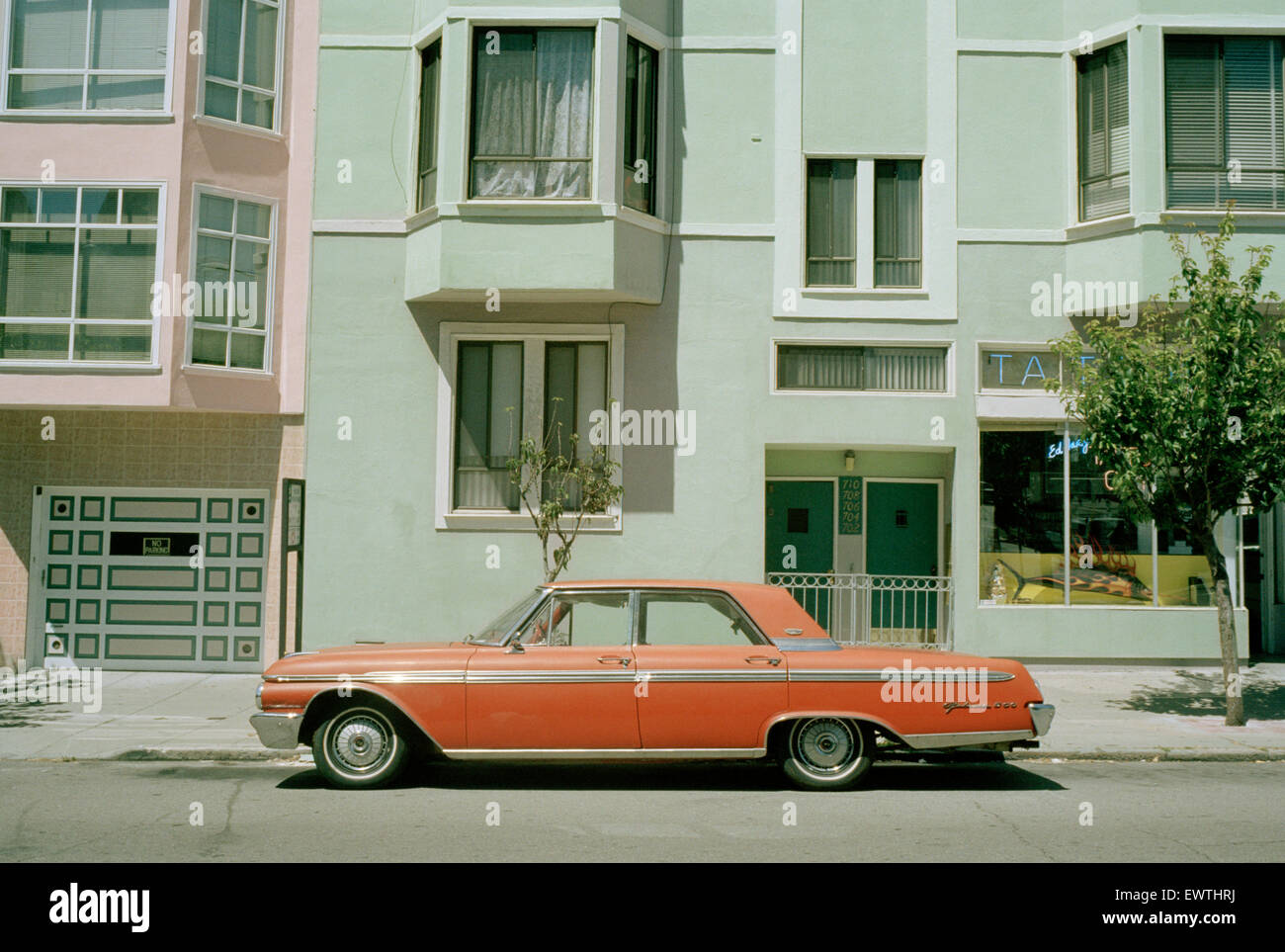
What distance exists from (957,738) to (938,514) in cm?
749

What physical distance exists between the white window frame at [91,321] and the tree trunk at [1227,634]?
1192cm

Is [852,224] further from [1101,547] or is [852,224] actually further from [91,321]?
[91,321]

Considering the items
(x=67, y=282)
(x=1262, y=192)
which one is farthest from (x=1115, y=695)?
(x=67, y=282)

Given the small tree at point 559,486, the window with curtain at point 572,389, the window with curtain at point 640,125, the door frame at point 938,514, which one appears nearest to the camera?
the small tree at point 559,486

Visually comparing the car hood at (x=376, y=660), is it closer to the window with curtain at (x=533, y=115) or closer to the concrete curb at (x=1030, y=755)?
the concrete curb at (x=1030, y=755)

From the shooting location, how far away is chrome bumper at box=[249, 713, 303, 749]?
7.84m

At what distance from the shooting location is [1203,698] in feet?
Result: 40.8

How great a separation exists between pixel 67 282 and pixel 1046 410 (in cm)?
1236

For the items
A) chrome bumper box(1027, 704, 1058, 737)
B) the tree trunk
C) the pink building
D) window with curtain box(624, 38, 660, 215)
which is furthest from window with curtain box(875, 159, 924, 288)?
chrome bumper box(1027, 704, 1058, 737)

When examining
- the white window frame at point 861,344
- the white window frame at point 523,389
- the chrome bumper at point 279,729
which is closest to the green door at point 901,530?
the white window frame at point 861,344

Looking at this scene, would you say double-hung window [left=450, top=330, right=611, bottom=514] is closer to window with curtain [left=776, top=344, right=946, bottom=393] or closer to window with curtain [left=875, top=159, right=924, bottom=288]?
window with curtain [left=776, top=344, right=946, bottom=393]

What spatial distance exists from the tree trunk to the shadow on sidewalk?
593 mm

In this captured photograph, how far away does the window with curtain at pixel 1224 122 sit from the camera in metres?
13.6
